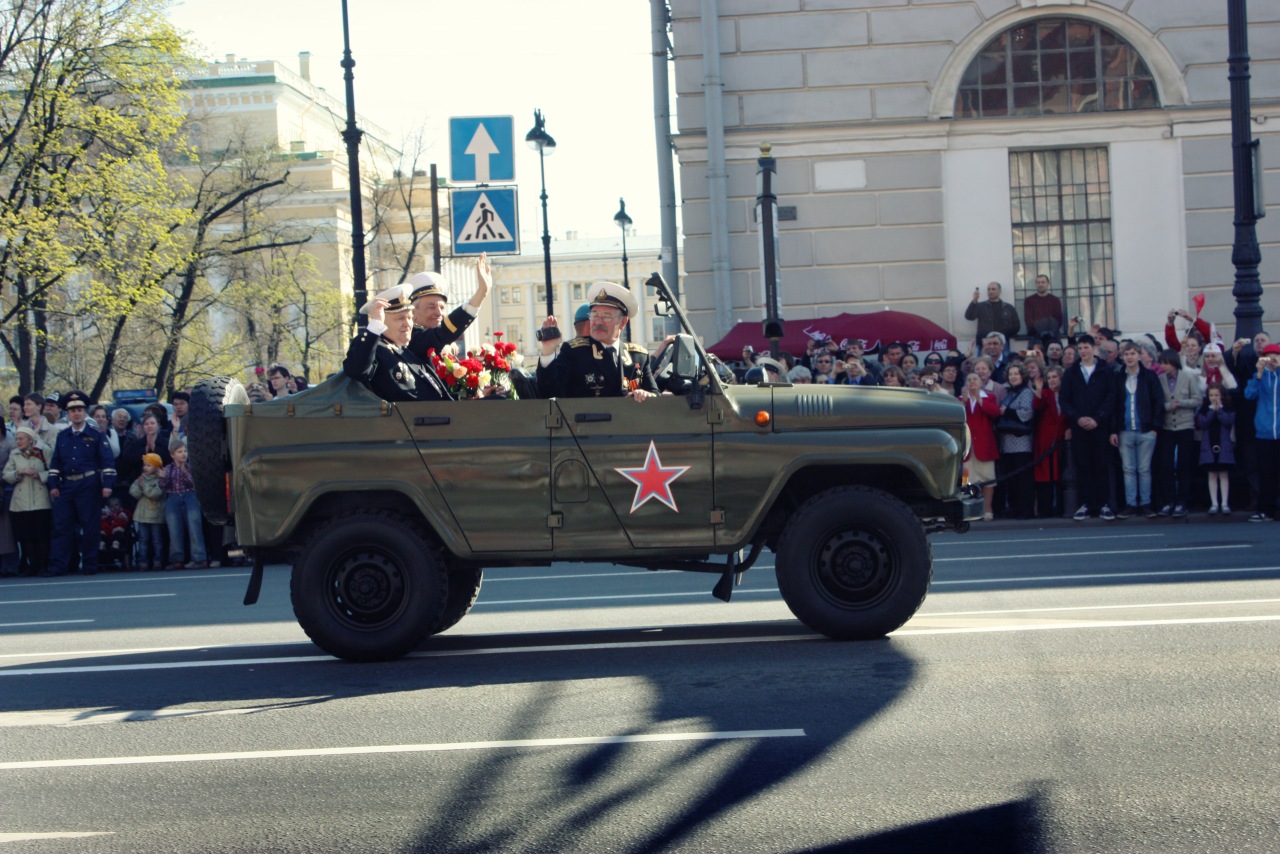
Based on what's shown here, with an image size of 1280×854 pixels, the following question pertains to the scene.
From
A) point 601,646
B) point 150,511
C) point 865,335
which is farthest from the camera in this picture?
point 865,335

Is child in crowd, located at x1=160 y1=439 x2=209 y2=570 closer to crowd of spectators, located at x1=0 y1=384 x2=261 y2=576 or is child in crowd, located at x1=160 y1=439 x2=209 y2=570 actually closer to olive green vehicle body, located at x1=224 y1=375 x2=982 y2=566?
crowd of spectators, located at x1=0 y1=384 x2=261 y2=576

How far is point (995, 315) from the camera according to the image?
23766mm

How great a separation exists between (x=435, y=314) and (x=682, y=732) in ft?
12.9

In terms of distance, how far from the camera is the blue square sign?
1491 cm

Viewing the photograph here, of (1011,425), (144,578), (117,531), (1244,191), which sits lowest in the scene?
(144,578)

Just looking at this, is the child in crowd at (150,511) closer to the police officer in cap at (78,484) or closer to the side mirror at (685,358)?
the police officer in cap at (78,484)

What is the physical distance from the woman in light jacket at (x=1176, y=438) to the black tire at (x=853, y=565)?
942 centimetres

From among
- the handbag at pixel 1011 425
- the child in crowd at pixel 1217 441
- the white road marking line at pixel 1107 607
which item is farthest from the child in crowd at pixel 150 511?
the child in crowd at pixel 1217 441

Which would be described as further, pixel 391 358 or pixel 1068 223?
pixel 1068 223

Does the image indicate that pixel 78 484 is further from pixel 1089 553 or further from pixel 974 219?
pixel 974 219

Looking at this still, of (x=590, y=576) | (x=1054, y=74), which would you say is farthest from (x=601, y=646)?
(x=1054, y=74)

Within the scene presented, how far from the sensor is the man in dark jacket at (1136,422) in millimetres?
16562

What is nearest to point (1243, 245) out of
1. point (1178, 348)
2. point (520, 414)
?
point (1178, 348)

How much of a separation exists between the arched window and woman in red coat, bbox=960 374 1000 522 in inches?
350
